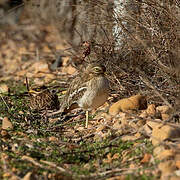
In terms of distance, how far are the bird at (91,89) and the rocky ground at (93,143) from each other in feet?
0.74

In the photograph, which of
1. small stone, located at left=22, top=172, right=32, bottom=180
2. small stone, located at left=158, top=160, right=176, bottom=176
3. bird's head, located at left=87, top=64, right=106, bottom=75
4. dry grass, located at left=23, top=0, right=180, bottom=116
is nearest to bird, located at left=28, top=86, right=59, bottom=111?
dry grass, located at left=23, top=0, right=180, bottom=116

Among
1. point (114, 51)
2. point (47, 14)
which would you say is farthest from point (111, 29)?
point (47, 14)

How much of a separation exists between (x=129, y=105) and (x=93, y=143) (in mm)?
764

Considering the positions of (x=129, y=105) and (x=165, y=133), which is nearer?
(x=165, y=133)

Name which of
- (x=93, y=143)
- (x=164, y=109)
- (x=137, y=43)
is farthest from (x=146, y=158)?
(x=137, y=43)

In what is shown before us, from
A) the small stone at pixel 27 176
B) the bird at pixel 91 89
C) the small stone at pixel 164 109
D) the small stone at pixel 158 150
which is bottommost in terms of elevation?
the small stone at pixel 27 176

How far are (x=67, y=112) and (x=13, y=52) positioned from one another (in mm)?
Answer: 6241

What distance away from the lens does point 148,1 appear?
584 cm

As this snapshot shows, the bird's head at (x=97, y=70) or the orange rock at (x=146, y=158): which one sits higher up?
the bird's head at (x=97, y=70)

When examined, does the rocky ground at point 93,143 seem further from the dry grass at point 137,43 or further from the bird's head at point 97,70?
the bird's head at point 97,70

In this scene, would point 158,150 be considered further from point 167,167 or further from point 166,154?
point 167,167

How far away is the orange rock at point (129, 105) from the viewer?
5.46 meters

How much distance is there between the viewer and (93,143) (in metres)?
5.08

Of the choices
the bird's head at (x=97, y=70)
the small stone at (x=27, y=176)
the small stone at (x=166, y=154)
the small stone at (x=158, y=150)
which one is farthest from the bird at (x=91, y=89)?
the small stone at (x=27, y=176)
